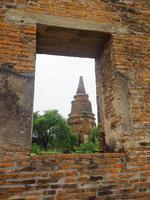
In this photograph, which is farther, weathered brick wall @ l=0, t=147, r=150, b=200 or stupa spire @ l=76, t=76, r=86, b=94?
stupa spire @ l=76, t=76, r=86, b=94

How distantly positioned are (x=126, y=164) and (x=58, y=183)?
1033 millimetres

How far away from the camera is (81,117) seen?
88.7 feet

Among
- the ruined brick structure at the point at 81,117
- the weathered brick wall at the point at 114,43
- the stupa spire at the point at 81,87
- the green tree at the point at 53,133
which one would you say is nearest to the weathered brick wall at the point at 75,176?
the weathered brick wall at the point at 114,43

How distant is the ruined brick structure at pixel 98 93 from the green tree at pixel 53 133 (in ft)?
70.5

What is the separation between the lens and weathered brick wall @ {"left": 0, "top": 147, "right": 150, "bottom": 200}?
2.67 meters

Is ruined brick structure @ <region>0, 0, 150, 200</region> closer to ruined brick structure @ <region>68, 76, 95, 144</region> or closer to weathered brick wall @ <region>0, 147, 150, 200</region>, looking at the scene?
weathered brick wall @ <region>0, 147, 150, 200</region>

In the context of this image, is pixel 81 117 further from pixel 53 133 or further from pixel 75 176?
pixel 75 176

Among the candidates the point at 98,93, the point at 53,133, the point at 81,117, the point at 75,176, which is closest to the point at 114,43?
the point at 98,93

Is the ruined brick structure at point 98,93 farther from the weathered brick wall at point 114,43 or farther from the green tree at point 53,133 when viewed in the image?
the green tree at point 53,133

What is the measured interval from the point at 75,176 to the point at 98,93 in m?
1.71

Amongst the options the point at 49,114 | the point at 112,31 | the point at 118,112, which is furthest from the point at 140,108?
the point at 49,114

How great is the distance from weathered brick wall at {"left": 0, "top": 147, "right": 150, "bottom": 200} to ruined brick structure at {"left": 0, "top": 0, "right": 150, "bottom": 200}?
1 centimetres

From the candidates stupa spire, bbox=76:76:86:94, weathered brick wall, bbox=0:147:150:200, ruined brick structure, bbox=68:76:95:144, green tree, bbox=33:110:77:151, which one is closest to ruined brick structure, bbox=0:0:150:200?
weathered brick wall, bbox=0:147:150:200

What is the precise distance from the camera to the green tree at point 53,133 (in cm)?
2490
